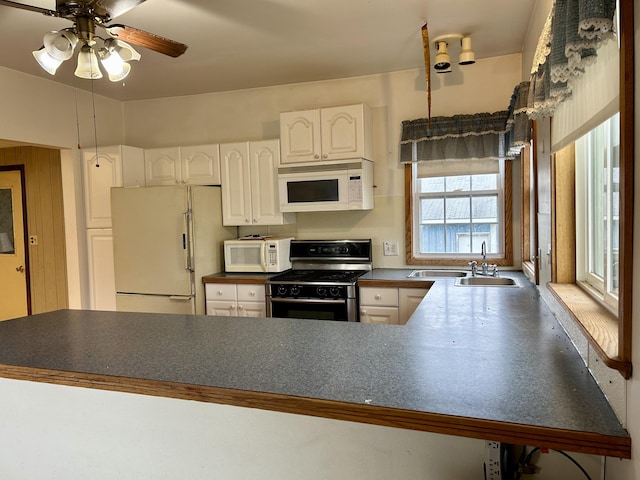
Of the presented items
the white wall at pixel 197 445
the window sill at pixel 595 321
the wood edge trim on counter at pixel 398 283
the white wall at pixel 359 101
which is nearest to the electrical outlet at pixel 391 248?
the white wall at pixel 359 101

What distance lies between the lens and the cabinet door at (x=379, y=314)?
11.0ft

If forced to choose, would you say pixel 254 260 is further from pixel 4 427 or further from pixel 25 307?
pixel 25 307

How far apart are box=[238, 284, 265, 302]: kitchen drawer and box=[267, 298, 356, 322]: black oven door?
0.12m

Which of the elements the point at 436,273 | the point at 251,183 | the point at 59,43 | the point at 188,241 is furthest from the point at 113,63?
the point at 436,273

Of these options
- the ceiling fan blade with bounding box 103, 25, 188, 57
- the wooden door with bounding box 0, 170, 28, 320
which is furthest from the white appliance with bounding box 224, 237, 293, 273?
the wooden door with bounding box 0, 170, 28, 320

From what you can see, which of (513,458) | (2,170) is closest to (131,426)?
(513,458)

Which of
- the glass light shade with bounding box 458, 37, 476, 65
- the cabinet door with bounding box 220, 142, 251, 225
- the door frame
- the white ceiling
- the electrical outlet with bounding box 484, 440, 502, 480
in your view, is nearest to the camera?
the electrical outlet with bounding box 484, 440, 502, 480

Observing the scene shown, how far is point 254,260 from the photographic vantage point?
388cm

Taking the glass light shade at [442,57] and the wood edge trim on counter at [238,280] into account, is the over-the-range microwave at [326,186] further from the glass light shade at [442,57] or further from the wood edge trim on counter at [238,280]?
the glass light shade at [442,57]

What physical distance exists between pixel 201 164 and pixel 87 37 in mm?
2186

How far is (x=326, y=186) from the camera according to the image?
3.72 meters

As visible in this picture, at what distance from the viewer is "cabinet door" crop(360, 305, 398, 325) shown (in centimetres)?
335

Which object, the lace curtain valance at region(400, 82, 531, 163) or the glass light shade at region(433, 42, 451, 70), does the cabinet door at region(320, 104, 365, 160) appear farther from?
the glass light shade at region(433, 42, 451, 70)

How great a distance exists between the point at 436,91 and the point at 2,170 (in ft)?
15.3
